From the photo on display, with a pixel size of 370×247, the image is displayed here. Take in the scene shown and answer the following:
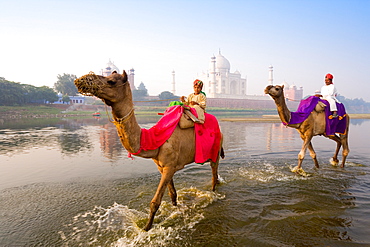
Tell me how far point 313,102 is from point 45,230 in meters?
6.92

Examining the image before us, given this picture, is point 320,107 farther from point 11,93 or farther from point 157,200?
point 11,93

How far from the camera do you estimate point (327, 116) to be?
264 inches

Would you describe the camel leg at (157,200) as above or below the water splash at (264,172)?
above

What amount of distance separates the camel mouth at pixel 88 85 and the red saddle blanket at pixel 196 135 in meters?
1.07

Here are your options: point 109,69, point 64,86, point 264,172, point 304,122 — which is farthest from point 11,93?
point 109,69

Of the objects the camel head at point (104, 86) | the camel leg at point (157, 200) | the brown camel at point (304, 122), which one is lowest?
the camel leg at point (157, 200)

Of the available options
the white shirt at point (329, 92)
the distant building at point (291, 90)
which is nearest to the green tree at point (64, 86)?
the white shirt at point (329, 92)

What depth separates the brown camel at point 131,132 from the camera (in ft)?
9.07

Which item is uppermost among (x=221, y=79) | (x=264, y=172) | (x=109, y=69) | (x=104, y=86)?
(x=109, y=69)

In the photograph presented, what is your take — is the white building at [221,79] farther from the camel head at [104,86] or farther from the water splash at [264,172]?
the camel head at [104,86]

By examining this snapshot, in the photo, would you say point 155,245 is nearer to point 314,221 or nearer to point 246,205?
point 246,205

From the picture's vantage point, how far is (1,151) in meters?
9.32

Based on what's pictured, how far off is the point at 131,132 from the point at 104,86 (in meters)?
0.79

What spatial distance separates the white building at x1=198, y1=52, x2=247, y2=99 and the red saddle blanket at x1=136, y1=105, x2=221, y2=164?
89.0 metres
